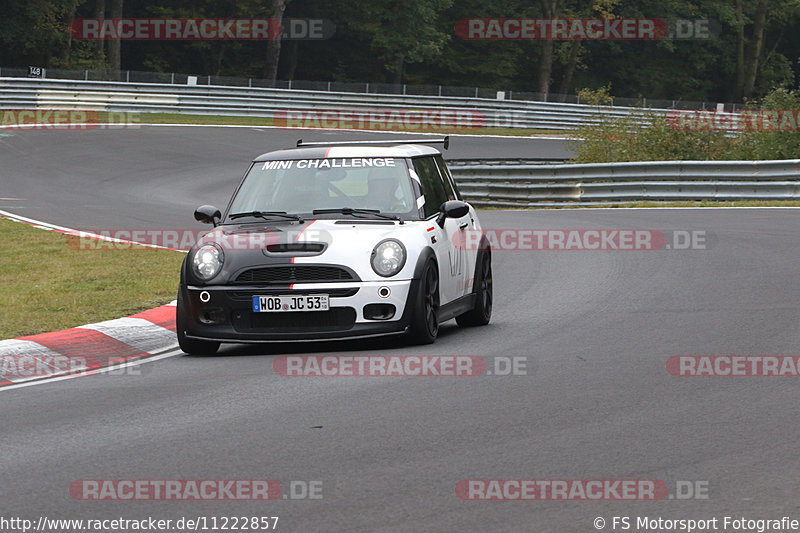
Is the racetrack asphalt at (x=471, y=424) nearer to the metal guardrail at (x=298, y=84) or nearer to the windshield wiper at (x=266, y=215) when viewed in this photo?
the windshield wiper at (x=266, y=215)

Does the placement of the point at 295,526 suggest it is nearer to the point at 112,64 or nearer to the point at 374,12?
the point at 112,64

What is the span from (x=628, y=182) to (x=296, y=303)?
54.6 ft

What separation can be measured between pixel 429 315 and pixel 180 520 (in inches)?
187

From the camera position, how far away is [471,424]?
22.1ft

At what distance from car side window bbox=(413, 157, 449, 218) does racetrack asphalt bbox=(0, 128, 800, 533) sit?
3.54 feet

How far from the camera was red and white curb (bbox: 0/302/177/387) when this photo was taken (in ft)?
29.1

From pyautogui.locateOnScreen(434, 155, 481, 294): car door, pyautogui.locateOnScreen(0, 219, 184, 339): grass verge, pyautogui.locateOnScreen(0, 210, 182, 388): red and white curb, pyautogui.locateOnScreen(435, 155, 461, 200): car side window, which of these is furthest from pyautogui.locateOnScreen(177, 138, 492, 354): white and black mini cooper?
pyautogui.locateOnScreen(0, 219, 184, 339): grass verge

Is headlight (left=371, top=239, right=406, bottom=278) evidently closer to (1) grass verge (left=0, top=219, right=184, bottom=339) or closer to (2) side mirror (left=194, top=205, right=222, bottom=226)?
(2) side mirror (left=194, top=205, right=222, bottom=226)

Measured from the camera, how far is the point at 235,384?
26.6 ft

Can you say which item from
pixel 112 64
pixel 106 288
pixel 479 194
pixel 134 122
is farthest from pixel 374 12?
pixel 106 288

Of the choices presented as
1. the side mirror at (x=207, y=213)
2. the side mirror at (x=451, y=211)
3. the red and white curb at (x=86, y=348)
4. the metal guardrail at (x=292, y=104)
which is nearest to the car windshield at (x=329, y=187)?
the side mirror at (x=207, y=213)

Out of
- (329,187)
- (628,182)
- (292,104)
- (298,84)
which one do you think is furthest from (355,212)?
(298,84)

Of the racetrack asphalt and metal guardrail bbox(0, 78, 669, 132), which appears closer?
the racetrack asphalt

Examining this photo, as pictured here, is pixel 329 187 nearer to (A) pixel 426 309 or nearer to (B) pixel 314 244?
(B) pixel 314 244
